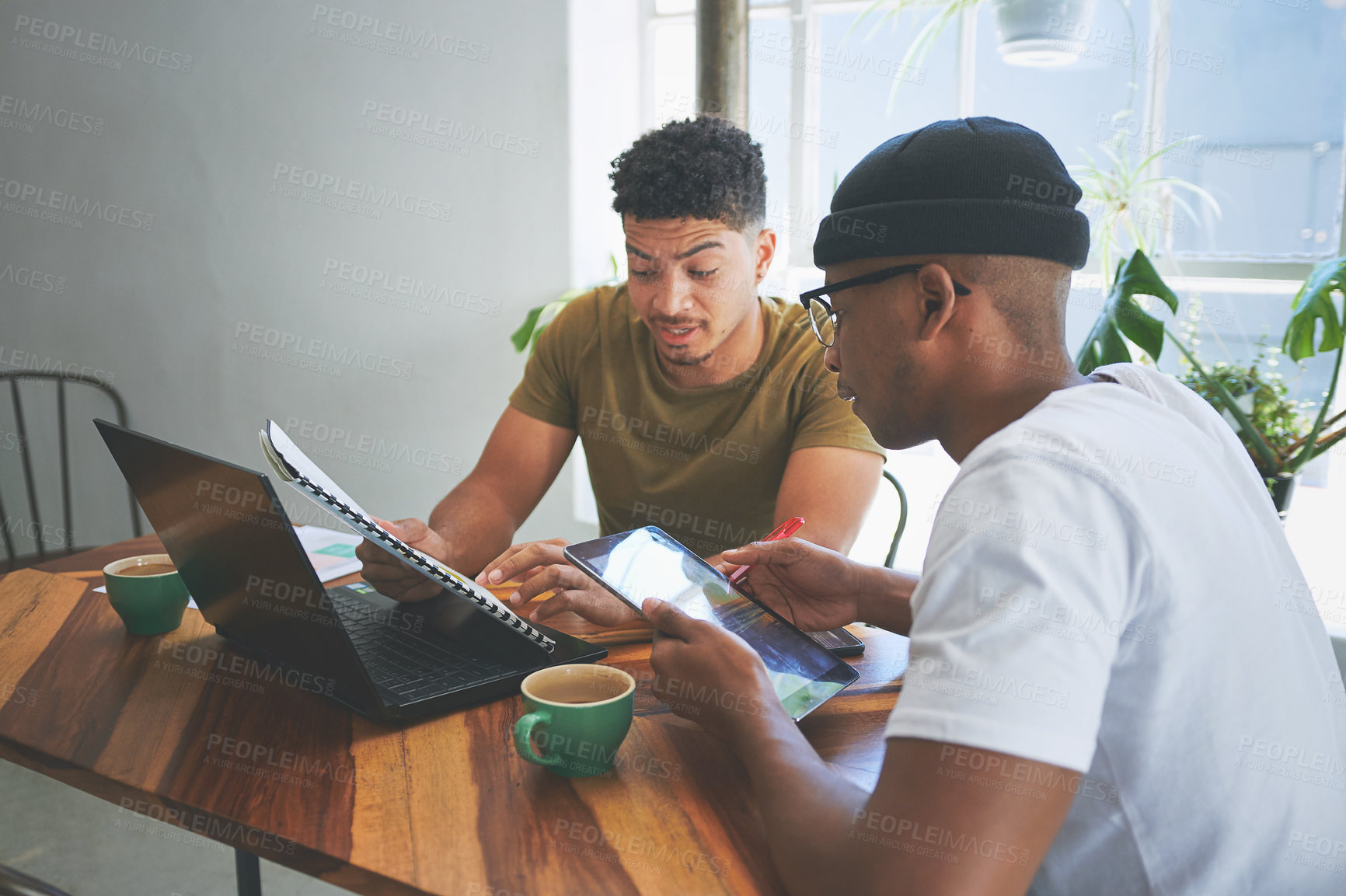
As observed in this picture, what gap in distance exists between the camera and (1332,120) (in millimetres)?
2301

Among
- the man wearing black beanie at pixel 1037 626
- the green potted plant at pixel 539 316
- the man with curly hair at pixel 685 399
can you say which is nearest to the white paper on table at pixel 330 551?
the man with curly hair at pixel 685 399

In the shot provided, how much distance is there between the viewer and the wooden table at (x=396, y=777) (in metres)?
0.71

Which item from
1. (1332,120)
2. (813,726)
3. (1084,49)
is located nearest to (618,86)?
(1084,49)

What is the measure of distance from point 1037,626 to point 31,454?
4139mm

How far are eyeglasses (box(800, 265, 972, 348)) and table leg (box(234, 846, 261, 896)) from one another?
1.01 metres

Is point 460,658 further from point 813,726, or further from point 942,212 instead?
point 942,212

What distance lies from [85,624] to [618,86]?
7.67 ft

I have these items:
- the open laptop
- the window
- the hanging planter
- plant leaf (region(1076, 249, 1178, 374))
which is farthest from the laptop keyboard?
the hanging planter

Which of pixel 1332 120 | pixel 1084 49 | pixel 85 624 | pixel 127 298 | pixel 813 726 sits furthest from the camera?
pixel 127 298

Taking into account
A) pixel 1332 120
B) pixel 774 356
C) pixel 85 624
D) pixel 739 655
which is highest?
pixel 1332 120

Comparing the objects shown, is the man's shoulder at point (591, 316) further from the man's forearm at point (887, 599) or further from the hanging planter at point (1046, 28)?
the hanging planter at point (1046, 28)

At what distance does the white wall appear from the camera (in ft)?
9.48

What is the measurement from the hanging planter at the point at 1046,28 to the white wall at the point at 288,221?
1.25m

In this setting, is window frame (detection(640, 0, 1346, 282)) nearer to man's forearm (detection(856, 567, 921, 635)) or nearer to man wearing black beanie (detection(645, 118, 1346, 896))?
man's forearm (detection(856, 567, 921, 635))
